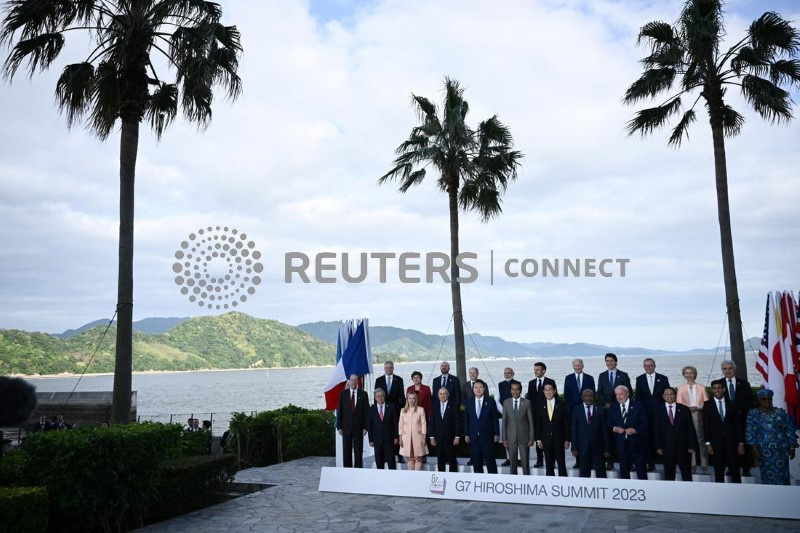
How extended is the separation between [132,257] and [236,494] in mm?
5187

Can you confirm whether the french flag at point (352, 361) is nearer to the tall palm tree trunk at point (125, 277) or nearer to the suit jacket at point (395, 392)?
the suit jacket at point (395, 392)

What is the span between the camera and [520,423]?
11031 millimetres

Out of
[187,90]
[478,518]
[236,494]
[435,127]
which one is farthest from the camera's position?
[435,127]

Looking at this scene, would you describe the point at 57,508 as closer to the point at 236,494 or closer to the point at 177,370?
the point at 236,494

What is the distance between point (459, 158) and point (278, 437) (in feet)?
31.3

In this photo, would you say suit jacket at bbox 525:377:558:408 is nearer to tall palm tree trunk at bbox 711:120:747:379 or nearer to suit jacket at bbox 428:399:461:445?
suit jacket at bbox 428:399:461:445

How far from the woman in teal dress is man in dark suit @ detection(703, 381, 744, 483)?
40 centimetres

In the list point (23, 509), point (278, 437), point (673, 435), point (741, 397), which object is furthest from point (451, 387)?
point (23, 509)

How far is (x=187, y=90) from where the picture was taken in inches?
556

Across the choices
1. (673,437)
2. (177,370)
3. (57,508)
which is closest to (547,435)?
(673,437)

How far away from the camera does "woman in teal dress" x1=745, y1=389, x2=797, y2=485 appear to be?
9164 millimetres

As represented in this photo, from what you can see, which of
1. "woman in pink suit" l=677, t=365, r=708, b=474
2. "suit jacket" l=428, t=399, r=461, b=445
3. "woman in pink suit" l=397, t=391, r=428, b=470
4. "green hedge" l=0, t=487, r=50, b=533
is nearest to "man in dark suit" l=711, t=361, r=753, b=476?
"woman in pink suit" l=677, t=365, r=708, b=474

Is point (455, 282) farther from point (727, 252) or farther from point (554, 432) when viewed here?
point (554, 432)

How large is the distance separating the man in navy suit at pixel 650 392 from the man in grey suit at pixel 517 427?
6.09 feet
